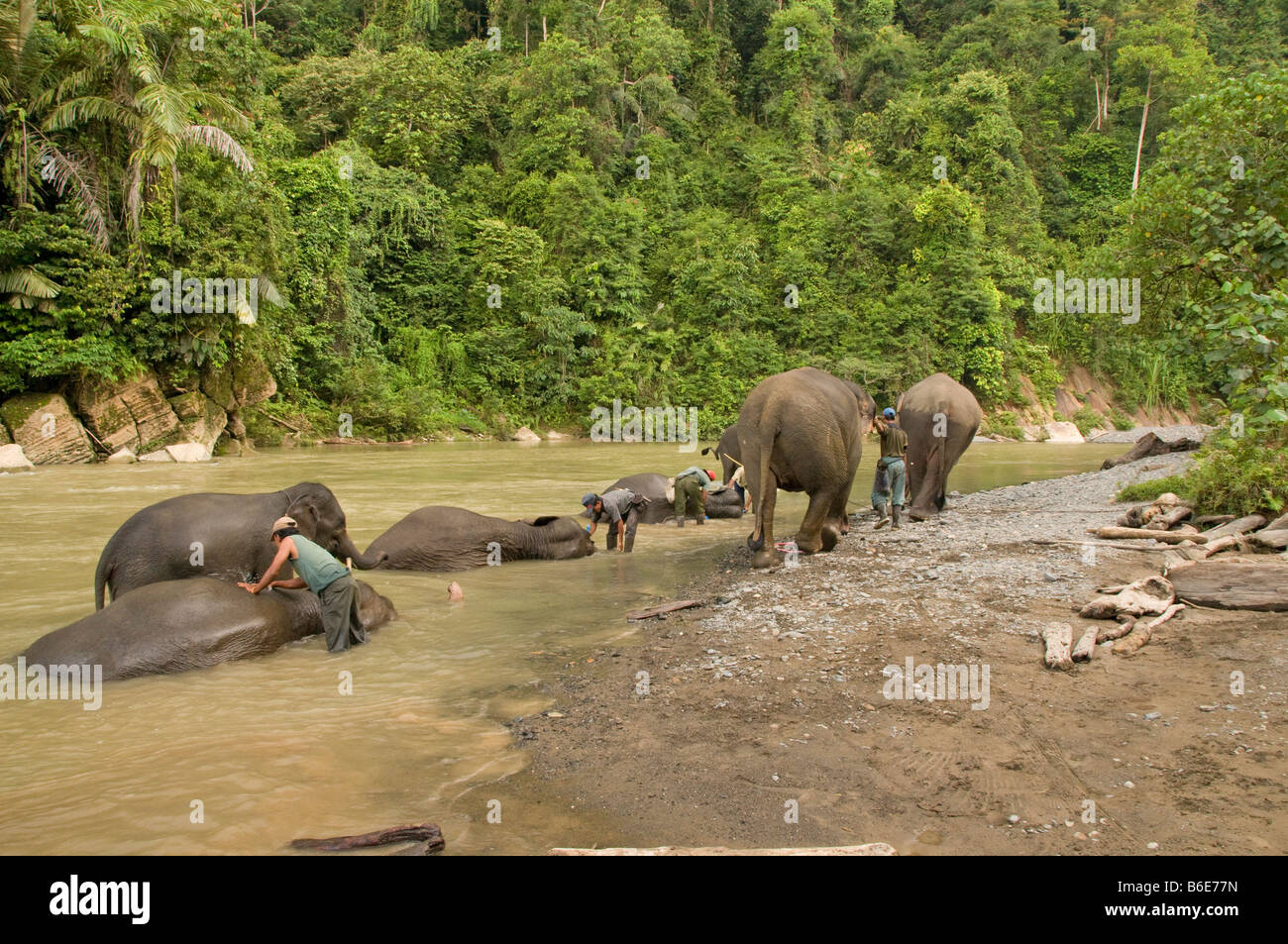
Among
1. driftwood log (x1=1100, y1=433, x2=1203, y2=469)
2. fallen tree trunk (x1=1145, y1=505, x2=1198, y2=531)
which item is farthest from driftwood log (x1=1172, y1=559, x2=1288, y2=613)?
driftwood log (x1=1100, y1=433, x2=1203, y2=469)

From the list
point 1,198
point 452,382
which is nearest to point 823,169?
point 452,382

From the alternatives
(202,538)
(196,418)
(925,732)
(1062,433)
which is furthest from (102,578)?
(1062,433)

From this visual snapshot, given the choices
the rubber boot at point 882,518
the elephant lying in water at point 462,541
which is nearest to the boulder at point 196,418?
the elephant lying in water at point 462,541

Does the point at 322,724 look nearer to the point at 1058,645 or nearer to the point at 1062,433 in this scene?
the point at 1058,645

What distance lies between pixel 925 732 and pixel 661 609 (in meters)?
3.28

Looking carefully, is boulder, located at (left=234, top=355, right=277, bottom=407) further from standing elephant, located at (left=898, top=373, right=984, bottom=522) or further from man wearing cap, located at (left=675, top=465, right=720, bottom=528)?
standing elephant, located at (left=898, top=373, right=984, bottom=522)

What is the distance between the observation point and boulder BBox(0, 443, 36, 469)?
1955cm

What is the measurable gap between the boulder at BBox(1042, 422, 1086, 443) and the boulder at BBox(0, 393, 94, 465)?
38.1 m

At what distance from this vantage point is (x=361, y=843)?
3.38 meters

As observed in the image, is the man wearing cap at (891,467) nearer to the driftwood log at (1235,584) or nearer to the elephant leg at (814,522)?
the elephant leg at (814,522)

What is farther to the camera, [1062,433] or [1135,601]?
[1062,433]

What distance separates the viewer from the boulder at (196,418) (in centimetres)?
2369

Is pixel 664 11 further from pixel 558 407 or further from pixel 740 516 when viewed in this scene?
pixel 740 516

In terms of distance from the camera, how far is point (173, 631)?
19.5 ft
